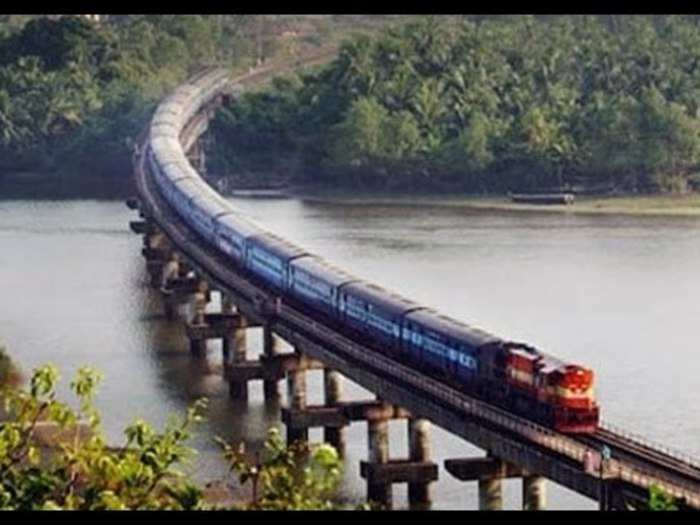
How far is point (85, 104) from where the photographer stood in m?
107

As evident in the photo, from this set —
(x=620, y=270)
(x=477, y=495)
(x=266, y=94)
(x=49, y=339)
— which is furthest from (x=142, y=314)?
(x=266, y=94)

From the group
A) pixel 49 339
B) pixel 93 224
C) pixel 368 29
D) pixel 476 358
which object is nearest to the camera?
pixel 476 358

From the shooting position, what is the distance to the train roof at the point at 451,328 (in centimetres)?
3388

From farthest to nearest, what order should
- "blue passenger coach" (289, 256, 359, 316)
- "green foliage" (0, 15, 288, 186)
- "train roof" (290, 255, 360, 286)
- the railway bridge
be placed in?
"green foliage" (0, 15, 288, 186) → "train roof" (290, 255, 360, 286) → "blue passenger coach" (289, 256, 359, 316) → the railway bridge

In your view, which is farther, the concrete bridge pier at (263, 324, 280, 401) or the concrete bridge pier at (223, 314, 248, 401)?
the concrete bridge pier at (223, 314, 248, 401)

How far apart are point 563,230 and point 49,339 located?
29547 mm

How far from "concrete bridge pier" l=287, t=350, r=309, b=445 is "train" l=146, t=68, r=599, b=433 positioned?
1168 mm

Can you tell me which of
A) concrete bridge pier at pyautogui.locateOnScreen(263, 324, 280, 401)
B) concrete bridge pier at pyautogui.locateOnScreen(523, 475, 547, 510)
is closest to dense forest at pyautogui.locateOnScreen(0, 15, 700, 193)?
A: concrete bridge pier at pyautogui.locateOnScreen(263, 324, 280, 401)

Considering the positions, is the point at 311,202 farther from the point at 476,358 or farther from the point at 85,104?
the point at 476,358

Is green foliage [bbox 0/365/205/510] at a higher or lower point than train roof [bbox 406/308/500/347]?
higher

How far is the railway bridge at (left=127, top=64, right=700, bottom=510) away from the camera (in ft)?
92.2

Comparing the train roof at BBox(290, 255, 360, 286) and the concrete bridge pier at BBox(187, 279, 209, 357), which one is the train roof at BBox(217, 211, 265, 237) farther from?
the train roof at BBox(290, 255, 360, 286)

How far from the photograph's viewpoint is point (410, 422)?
35406mm

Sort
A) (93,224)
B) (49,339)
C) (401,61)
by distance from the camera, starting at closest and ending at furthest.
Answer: (49,339) → (93,224) → (401,61)
